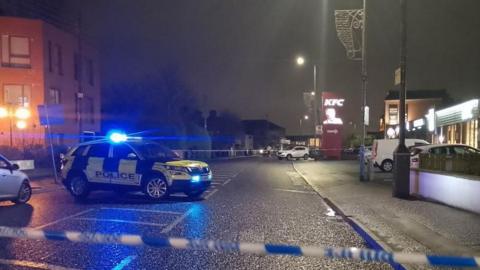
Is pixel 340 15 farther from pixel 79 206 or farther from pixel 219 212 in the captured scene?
pixel 79 206

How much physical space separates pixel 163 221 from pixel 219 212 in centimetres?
183

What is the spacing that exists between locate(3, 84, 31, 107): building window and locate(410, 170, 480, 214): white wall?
26.7 m

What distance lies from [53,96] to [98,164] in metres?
22.2

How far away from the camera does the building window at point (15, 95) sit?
30.9 meters

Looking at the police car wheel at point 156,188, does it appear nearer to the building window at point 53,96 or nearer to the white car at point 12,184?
the white car at point 12,184

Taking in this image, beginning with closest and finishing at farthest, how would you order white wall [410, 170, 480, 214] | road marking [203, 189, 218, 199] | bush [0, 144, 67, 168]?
white wall [410, 170, 480, 214]
road marking [203, 189, 218, 199]
bush [0, 144, 67, 168]

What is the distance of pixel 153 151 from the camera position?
13.6m

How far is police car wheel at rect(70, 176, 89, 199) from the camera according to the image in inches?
531

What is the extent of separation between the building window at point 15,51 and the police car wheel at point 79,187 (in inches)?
824

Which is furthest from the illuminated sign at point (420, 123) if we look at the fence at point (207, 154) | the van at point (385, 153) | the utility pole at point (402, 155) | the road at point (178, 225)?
the utility pole at point (402, 155)

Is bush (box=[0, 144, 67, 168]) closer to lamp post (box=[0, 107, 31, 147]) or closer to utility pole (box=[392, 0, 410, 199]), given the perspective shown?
lamp post (box=[0, 107, 31, 147])

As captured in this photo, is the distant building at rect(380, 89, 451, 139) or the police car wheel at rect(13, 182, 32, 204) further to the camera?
the distant building at rect(380, 89, 451, 139)

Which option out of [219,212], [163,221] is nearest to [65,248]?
[163,221]

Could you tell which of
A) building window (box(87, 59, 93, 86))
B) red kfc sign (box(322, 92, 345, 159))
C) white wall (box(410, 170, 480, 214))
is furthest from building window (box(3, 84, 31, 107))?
white wall (box(410, 170, 480, 214))
